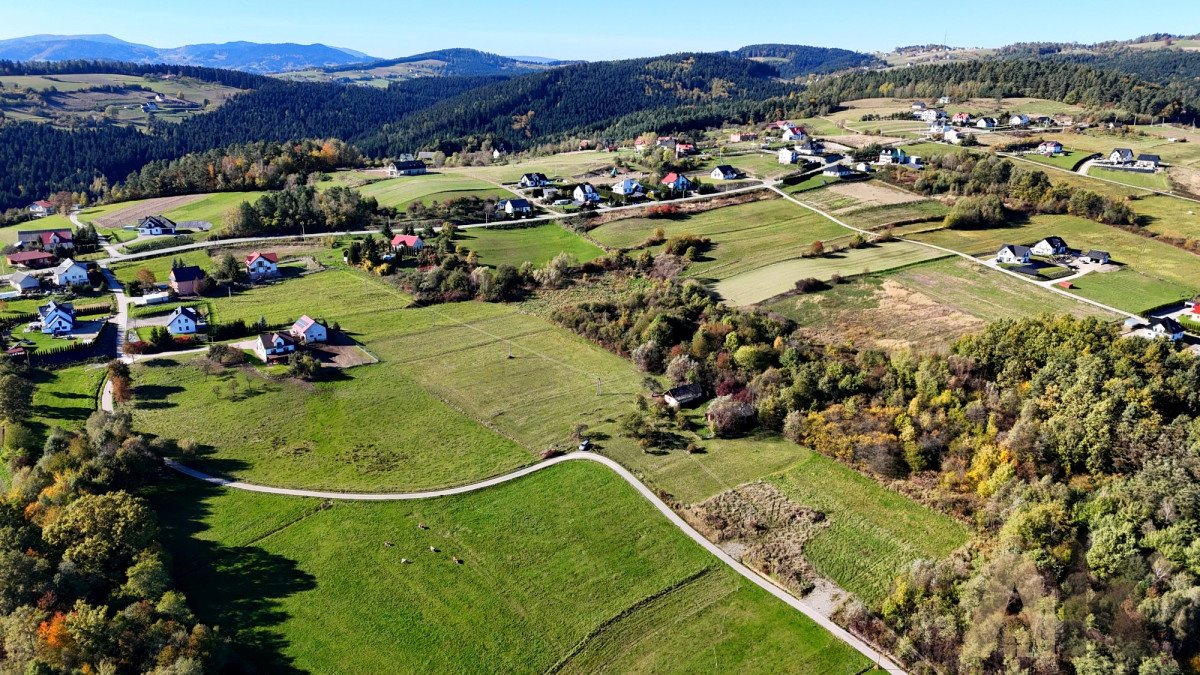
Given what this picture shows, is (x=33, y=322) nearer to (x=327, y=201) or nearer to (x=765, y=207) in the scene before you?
(x=327, y=201)

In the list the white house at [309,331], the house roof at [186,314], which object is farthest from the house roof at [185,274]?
the white house at [309,331]

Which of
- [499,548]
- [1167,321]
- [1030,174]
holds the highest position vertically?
[1030,174]

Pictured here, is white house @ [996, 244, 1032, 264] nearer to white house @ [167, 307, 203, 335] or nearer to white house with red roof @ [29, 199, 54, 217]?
white house @ [167, 307, 203, 335]

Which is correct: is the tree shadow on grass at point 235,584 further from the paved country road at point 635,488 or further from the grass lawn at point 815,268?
the grass lawn at point 815,268

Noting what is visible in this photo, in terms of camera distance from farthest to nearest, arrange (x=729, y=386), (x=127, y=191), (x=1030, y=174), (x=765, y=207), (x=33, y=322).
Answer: (x=127, y=191) → (x=765, y=207) → (x=1030, y=174) → (x=33, y=322) → (x=729, y=386)

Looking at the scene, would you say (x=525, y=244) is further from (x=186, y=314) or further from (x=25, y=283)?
(x=25, y=283)

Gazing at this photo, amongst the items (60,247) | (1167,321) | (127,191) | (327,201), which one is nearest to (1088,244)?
(1167,321)

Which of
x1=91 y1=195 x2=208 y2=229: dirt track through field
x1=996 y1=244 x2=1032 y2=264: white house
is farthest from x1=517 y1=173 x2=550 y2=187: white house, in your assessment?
x1=996 y1=244 x2=1032 y2=264: white house

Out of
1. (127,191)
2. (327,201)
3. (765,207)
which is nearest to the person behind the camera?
(765,207)
